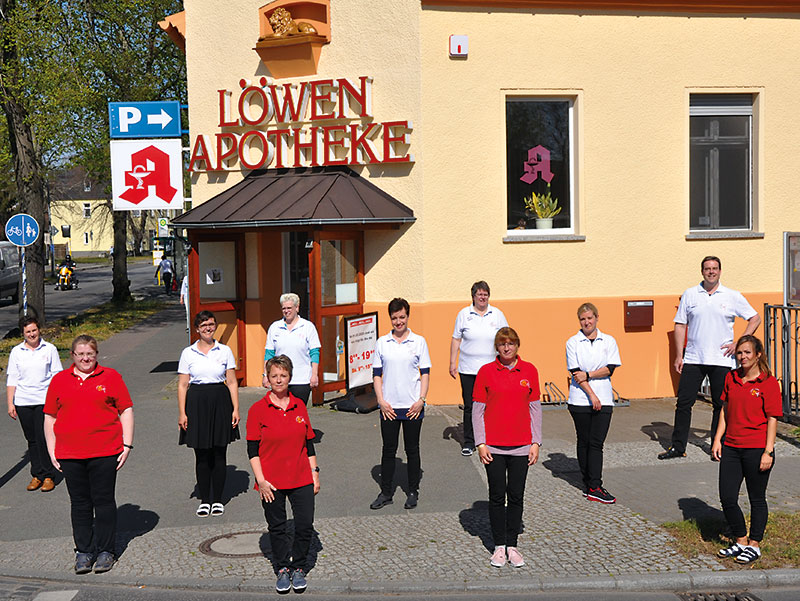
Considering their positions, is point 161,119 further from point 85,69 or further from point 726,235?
point 85,69

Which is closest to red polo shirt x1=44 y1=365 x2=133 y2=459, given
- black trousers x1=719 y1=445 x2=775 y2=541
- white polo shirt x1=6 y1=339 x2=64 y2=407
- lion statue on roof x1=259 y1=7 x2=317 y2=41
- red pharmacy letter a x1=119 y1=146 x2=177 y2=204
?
white polo shirt x1=6 y1=339 x2=64 y2=407

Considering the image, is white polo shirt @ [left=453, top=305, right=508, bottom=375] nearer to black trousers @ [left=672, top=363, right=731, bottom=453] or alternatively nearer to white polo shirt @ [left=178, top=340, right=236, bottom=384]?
black trousers @ [left=672, top=363, right=731, bottom=453]

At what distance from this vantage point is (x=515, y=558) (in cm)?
639

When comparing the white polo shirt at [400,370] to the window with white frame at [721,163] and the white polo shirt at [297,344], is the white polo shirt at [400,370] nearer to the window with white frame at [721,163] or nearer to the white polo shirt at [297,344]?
the white polo shirt at [297,344]

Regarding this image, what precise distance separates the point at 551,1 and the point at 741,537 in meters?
8.22

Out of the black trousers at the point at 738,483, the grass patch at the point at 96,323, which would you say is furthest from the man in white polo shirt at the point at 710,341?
the grass patch at the point at 96,323

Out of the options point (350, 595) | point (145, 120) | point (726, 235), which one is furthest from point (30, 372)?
point (726, 235)

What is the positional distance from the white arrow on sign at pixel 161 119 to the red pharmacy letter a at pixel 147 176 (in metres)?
0.40

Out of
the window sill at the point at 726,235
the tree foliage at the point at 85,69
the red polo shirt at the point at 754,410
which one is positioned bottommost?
the red polo shirt at the point at 754,410

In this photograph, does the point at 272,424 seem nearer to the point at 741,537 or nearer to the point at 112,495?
the point at 112,495

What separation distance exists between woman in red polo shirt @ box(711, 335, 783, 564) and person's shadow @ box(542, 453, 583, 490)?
2049 mm

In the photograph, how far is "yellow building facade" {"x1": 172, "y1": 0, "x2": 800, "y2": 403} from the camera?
40.8 feet

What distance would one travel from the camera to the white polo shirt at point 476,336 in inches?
372

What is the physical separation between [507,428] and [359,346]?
6278mm
